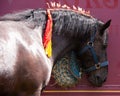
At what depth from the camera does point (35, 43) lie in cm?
437

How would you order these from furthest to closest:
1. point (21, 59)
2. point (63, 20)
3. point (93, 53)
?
point (93, 53) → point (63, 20) → point (21, 59)

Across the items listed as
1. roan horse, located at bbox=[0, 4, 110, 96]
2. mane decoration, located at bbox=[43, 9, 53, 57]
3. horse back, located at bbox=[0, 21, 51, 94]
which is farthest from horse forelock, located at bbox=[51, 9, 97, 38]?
horse back, located at bbox=[0, 21, 51, 94]

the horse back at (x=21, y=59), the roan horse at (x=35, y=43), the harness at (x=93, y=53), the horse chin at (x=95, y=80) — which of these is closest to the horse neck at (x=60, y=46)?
the roan horse at (x=35, y=43)

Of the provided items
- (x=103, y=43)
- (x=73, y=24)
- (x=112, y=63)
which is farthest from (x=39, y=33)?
(x=112, y=63)

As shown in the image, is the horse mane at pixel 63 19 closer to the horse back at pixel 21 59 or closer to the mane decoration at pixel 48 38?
the mane decoration at pixel 48 38

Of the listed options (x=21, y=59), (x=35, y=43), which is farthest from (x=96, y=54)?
(x=21, y=59)

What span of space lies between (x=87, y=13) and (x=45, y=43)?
1.00m

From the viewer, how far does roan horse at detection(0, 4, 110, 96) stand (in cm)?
398

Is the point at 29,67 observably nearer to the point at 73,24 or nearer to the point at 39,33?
the point at 39,33

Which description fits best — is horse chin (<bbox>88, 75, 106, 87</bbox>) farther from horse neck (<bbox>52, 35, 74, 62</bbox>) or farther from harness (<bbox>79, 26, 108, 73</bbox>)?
horse neck (<bbox>52, 35, 74, 62</bbox>)

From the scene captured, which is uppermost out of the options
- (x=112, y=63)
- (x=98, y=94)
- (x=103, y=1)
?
(x=103, y=1)

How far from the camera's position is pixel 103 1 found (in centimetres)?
548

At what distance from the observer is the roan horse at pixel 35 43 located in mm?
3979

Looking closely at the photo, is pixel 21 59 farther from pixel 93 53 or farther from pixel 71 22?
pixel 93 53
